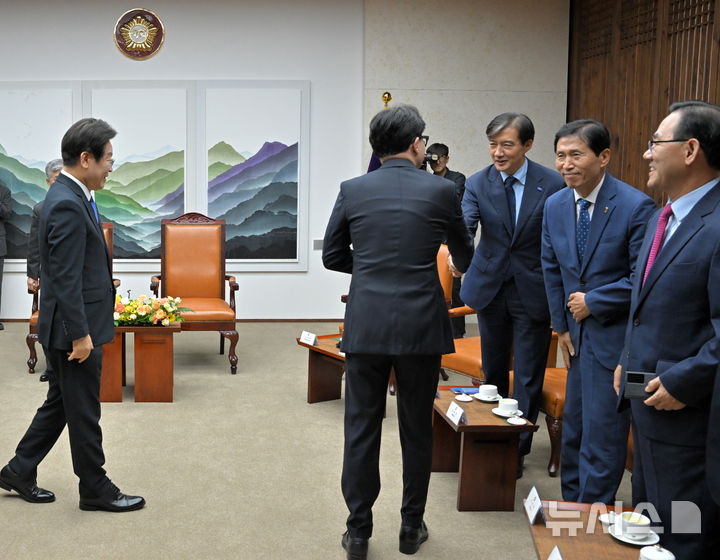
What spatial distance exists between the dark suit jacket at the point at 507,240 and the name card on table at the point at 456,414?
1.84ft

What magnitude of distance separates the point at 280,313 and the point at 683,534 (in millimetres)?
6684

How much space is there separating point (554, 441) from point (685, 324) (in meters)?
1.83

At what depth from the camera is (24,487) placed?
3441mm

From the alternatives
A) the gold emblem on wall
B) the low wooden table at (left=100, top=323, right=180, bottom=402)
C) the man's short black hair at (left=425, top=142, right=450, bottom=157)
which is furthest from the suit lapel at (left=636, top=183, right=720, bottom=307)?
the gold emblem on wall

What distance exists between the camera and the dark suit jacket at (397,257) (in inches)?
106

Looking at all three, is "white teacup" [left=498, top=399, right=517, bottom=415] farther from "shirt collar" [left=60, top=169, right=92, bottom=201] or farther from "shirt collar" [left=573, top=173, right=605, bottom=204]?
"shirt collar" [left=60, top=169, right=92, bottom=201]

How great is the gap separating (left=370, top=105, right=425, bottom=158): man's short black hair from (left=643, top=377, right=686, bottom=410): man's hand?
1.18 metres

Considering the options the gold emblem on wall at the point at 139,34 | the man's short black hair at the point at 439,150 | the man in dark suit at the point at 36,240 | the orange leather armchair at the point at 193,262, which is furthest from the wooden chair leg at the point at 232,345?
the gold emblem on wall at the point at 139,34

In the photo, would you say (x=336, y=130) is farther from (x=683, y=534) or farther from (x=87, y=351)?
(x=683, y=534)

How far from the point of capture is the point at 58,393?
3.29 metres

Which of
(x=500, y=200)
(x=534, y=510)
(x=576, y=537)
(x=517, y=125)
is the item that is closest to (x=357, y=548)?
(x=534, y=510)

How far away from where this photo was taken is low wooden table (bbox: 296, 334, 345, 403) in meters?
5.14

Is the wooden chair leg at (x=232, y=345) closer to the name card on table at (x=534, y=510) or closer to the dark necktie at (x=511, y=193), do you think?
the dark necktie at (x=511, y=193)

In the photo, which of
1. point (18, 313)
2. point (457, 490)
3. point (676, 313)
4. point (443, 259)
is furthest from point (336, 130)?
point (676, 313)
